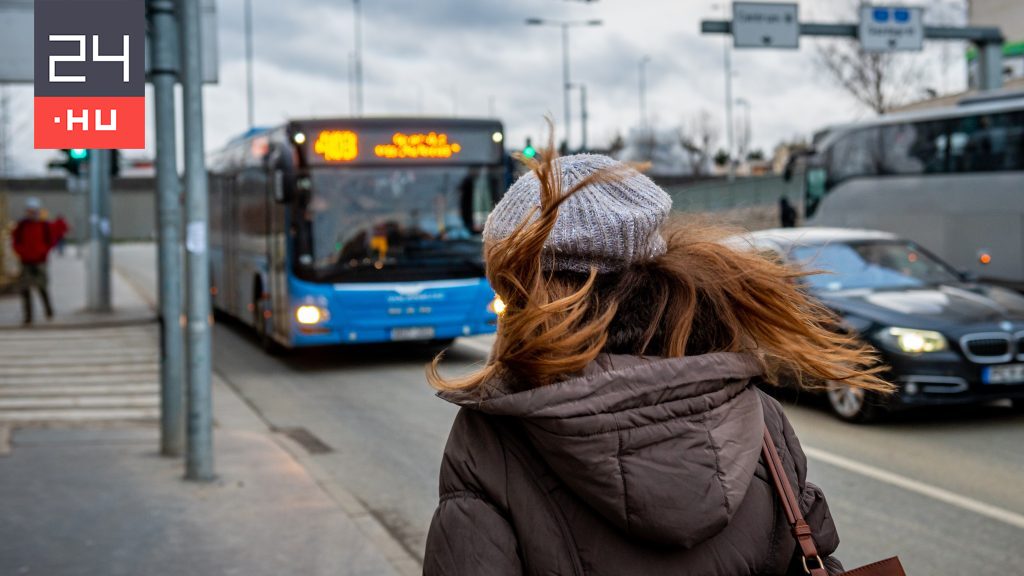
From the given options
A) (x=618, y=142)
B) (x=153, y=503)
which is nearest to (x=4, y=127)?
(x=153, y=503)

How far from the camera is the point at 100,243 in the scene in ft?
65.6

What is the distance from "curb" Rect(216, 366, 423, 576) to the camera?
18.1 ft

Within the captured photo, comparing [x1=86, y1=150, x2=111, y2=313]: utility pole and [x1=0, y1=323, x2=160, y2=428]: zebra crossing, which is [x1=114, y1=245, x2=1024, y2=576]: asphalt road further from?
[x1=86, y1=150, x2=111, y2=313]: utility pole

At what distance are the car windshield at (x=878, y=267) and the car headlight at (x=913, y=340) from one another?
40.0 inches

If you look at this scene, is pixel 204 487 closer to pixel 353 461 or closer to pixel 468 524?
pixel 353 461

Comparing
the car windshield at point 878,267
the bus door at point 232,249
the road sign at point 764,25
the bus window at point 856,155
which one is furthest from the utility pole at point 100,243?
the bus window at point 856,155

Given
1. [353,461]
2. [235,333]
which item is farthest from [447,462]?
[235,333]

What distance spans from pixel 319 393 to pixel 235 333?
6.86 metres

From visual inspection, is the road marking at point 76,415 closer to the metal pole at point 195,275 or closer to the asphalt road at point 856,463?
the asphalt road at point 856,463

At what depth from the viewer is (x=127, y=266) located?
134 ft

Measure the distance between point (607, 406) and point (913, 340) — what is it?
809cm

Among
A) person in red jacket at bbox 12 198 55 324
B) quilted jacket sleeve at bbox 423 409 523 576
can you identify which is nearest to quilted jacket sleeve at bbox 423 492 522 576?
quilted jacket sleeve at bbox 423 409 523 576

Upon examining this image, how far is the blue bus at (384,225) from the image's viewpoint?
13.1 m

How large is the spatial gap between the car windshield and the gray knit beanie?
8.59 meters
